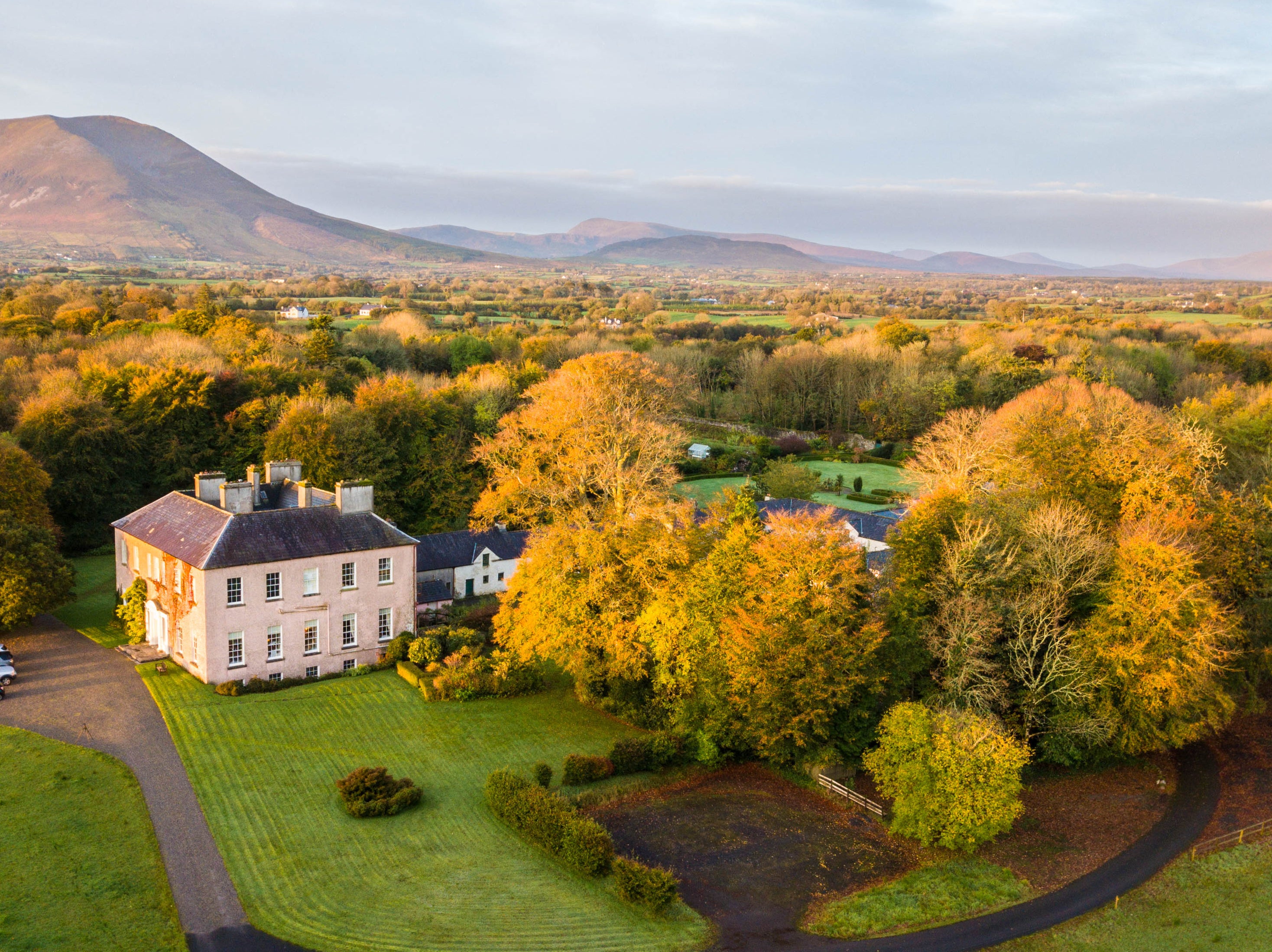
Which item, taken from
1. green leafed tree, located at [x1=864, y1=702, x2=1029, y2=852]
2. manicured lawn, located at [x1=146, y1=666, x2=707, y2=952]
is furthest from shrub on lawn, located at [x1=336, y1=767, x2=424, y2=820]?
green leafed tree, located at [x1=864, y1=702, x2=1029, y2=852]

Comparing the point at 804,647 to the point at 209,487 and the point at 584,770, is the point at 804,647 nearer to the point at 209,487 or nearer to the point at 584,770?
the point at 584,770

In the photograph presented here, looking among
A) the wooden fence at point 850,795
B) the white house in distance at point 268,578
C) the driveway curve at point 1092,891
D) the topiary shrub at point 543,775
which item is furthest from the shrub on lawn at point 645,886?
the white house in distance at point 268,578

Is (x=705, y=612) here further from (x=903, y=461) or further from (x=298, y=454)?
(x=903, y=461)

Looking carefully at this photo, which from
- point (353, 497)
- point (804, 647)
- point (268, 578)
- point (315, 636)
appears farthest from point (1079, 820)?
point (268, 578)

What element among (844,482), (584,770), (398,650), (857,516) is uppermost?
(857,516)

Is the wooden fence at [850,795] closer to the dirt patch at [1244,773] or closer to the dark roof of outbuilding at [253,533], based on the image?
the dirt patch at [1244,773]

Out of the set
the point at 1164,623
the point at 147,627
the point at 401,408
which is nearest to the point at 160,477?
the point at 401,408

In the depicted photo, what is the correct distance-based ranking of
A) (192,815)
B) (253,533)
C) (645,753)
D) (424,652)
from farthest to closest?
(424,652) < (253,533) < (645,753) < (192,815)
